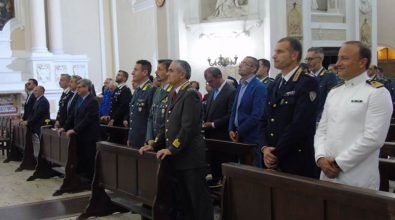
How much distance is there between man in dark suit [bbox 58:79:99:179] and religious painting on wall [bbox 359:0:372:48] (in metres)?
8.75

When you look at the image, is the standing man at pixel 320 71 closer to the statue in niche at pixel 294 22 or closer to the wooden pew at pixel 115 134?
the wooden pew at pixel 115 134

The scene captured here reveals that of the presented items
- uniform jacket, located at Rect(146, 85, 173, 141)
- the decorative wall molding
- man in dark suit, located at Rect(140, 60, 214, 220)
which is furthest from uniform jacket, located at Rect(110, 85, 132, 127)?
the decorative wall molding

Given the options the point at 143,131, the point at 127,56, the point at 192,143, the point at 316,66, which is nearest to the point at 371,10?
the point at 127,56

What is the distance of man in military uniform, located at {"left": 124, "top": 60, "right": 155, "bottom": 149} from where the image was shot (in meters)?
4.99

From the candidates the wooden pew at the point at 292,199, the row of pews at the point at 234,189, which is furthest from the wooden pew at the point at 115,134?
the wooden pew at the point at 292,199

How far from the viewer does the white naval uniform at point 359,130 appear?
2.63 metres

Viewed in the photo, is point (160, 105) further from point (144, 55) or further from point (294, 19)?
point (144, 55)

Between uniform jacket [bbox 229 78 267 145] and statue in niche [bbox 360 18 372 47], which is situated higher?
statue in niche [bbox 360 18 372 47]

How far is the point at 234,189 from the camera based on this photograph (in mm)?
3125

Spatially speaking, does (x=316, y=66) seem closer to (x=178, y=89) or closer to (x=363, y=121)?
(x=178, y=89)

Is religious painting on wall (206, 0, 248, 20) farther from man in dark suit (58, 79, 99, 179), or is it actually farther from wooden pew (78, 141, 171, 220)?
wooden pew (78, 141, 171, 220)

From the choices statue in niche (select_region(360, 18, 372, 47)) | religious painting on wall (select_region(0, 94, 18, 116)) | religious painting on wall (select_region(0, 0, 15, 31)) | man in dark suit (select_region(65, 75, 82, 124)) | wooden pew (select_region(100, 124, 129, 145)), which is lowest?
wooden pew (select_region(100, 124, 129, 145))

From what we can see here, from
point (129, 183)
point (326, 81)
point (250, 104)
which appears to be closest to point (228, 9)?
point (326, 81)

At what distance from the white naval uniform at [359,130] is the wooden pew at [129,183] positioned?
146cm
